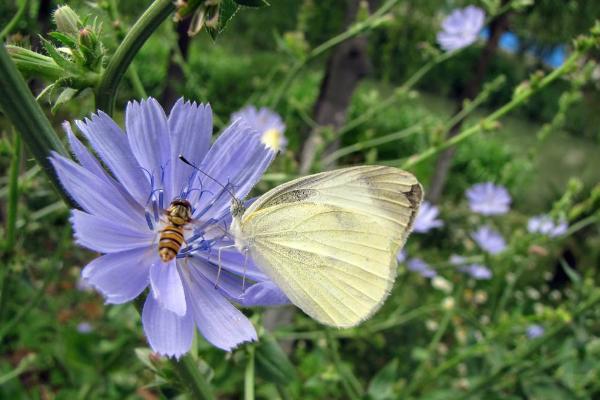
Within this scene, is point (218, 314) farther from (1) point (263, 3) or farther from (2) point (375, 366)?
(2) point (375, 366)

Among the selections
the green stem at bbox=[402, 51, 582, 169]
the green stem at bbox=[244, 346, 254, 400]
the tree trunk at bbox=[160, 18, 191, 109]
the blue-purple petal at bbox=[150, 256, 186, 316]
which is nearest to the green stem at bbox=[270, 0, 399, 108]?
the green stem at bbox=[402, 51, 582, 169]

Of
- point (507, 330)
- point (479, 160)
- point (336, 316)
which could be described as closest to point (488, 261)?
point (507, 330)

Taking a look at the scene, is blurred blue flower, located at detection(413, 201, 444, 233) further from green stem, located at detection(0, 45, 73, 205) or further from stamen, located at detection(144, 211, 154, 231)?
green stem, located at detection(0, 45, 73, 205)

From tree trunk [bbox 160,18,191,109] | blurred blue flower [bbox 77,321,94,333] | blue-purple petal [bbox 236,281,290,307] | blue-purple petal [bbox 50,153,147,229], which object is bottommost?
blurred blue flower [bbox 77,321,94,333]

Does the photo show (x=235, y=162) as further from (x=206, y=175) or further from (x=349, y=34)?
(x=349, y=34)

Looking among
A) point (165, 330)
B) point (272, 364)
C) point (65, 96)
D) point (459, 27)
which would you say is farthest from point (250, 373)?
point (459, 27)

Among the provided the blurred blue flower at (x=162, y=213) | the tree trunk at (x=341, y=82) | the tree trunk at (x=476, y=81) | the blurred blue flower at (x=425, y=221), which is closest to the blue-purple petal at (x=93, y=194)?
the blurred blue flower at (x=162, y=213)
